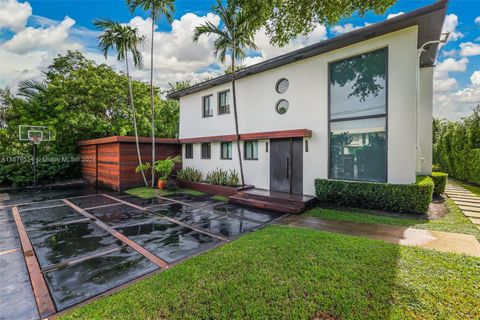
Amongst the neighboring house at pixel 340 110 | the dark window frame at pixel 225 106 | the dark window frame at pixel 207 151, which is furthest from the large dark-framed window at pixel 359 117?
the dark window frame at pixel 207 151

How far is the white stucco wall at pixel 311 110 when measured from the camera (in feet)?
20.7

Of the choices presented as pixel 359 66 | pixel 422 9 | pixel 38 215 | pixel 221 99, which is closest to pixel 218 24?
pixel 221 99

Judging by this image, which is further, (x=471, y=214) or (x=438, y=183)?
(x=438, y=183)

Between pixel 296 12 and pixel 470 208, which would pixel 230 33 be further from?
pixel 470 208

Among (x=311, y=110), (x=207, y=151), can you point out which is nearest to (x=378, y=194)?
(x=311, y=110)

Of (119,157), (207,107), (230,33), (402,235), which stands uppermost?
(230,33)

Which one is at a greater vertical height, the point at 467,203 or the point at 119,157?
the point at 119,157

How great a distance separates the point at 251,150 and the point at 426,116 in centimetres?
731

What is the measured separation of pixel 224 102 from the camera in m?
11.4

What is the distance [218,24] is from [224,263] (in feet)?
29.0

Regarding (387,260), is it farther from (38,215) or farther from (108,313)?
(38,215)

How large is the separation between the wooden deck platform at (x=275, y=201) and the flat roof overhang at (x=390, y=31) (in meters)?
5.19

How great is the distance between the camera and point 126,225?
5.73 meters

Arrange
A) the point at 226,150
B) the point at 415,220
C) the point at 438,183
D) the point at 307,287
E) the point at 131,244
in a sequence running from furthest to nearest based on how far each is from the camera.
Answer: the point at 226,150 → the point at 438,183 → the point at 415,220 → the point at 131,244 → the point at 307,287
